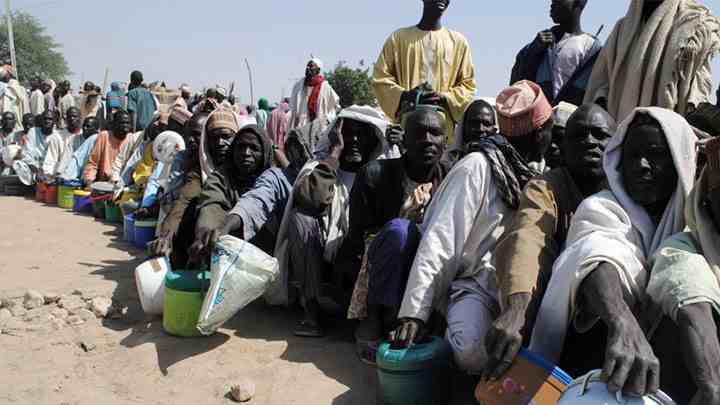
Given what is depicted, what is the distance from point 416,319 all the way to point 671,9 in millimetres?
2637

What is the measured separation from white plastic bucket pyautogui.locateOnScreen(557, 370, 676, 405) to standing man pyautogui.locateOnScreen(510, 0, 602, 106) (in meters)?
2.98

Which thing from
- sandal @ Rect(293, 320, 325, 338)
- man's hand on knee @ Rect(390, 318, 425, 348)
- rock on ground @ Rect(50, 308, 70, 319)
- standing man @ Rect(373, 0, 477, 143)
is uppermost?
standing man @ Rect(373, 0, 477, 143)

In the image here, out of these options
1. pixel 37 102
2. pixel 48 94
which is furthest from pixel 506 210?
pixel 37 102

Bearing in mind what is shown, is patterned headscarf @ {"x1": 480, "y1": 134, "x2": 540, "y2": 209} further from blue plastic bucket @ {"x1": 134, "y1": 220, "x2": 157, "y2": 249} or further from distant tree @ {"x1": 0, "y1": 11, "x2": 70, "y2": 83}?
distant tree @ {"x1": 0, "y1": 11, "x2": 70, "y2": 83}

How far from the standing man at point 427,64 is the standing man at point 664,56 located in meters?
1.38

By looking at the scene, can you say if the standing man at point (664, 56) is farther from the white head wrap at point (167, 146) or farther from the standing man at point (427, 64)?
the white head wrap at point (167, 146)

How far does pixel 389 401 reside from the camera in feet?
8.59

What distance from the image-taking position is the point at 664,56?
145 inches

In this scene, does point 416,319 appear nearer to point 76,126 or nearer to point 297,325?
point 297,325

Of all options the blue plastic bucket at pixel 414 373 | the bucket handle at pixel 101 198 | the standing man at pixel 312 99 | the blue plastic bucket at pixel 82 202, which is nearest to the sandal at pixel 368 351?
the blue plastic bucket at pixel 414 373

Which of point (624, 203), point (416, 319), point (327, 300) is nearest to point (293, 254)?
point (327, 300)

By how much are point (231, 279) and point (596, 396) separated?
2.04m

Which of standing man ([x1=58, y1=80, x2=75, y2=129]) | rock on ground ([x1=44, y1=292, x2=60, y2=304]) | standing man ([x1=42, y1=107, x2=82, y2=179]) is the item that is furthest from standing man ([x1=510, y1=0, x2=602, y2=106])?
standing man ([x1=58, y1=80, x2=75, y2=129])

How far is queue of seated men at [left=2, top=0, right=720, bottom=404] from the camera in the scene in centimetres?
202
